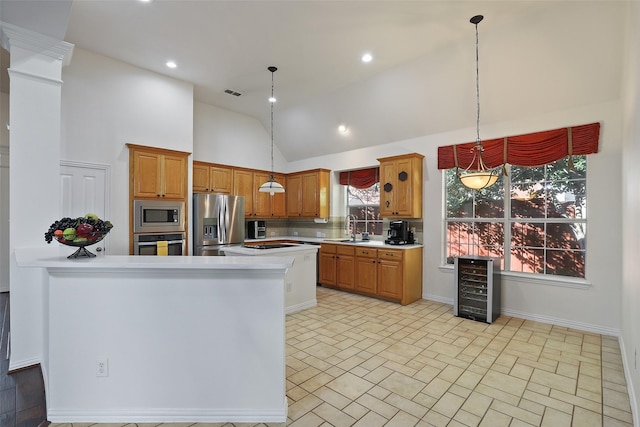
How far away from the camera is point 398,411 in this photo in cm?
217

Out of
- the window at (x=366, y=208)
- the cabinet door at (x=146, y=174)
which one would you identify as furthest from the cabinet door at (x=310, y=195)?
the cabinet door at (x=146, y=174)

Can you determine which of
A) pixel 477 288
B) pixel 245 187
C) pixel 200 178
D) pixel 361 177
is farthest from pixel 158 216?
pixel 477 288

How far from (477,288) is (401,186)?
1930mm

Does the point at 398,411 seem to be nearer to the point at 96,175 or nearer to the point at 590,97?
the point at 590,97

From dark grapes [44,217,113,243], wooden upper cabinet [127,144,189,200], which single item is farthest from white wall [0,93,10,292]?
dark grapes [44,217,113,243]

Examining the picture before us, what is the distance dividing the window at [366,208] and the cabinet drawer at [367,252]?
97 cm

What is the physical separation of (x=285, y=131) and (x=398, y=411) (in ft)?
18.5

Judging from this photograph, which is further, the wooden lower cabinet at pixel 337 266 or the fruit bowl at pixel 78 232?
the wooden lower cabinet at pixel 337 266

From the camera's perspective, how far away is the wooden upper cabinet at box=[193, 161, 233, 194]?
5648mm

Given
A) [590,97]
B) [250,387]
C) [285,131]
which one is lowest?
[250,387]

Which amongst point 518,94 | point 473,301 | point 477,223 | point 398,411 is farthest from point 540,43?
point 398,411

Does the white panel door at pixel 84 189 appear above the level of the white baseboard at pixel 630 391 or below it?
above

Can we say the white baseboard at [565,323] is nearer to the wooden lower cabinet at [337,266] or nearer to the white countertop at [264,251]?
the wooden lower cabinet at [337,266]

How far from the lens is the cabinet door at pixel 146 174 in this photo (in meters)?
4.38
